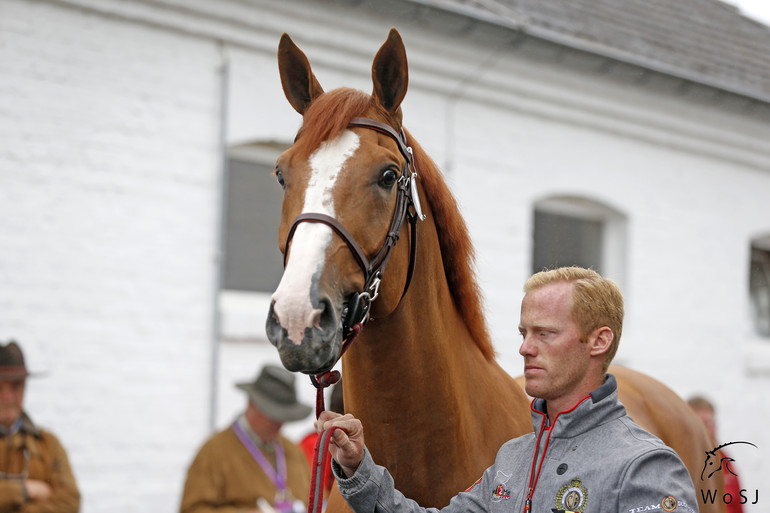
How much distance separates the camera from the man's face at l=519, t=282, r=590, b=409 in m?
1.99

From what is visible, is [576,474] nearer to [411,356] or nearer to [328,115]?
[411,356]

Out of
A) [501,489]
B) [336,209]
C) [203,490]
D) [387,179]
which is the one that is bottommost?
[203,490]

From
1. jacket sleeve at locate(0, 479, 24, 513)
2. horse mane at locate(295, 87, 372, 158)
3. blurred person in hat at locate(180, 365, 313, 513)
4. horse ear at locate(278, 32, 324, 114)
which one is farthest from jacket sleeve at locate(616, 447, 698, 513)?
jacket sleeve at locate(0, 479, 24, 513)

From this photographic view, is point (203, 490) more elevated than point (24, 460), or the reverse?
A: point (24, 460)

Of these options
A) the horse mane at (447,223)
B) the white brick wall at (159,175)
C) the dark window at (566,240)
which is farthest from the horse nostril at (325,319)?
the dark window at (566,240)

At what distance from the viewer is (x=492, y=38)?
8.08 m

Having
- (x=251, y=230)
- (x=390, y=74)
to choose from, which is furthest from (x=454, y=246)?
(x=251, y=230)

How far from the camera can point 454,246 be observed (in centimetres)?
274

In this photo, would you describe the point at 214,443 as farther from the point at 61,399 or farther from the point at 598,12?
the point at 598,12

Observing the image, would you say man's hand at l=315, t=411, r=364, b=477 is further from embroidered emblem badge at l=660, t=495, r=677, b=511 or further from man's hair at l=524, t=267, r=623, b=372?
embroidered emblem badge at l=660, t=495, r=677, b=511

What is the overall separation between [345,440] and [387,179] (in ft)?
2.37

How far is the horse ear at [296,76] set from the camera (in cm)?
252

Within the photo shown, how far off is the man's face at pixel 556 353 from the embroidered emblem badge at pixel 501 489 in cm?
24

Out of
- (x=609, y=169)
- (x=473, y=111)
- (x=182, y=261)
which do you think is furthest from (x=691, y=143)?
(x=182, y=261)
